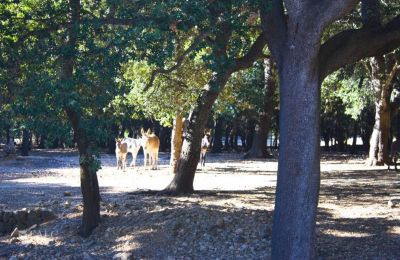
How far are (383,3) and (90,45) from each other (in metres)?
10.7

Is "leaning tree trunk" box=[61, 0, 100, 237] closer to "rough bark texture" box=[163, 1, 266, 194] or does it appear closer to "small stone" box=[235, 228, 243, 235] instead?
"small stone" box=[235, 228, 243, 235]

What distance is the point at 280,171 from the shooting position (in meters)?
8.16

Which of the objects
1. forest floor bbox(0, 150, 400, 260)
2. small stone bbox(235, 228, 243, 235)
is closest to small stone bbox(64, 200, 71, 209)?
forest floor bbox(0, 150, 400, 260)

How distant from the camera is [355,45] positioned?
967 centimetres

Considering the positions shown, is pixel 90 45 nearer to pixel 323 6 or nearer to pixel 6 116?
pixel 6 116

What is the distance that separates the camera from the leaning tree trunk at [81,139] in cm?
890

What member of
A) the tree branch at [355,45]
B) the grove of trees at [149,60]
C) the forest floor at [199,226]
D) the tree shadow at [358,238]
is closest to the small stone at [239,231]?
the forest floor at [199,226]

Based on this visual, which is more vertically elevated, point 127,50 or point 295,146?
point 127,50

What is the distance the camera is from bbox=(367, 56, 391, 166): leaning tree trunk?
1035 inches

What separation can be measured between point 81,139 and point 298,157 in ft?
14.7

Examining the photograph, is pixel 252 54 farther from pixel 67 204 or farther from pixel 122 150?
pixel 122 150

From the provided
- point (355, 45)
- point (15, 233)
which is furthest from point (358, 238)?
point (15, 233)

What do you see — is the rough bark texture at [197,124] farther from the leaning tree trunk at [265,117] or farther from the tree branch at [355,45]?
the leaning tree trunk at [265,117]

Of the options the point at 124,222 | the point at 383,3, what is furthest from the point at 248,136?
the point at 124,222
